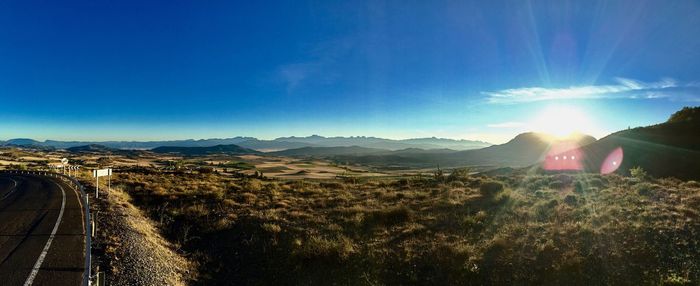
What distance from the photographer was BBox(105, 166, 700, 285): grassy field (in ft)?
33.6

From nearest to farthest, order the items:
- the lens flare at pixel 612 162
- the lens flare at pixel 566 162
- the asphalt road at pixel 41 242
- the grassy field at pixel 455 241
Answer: the asphalt road at pixel 41 242 < the grassy field at pixel 455 241 < the lens flare at pixel 612 162 < the lens flare at pixel 566 162

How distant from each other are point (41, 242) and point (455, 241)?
14.1 m

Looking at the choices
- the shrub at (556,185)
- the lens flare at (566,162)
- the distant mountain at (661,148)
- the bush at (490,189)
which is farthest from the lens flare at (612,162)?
the bush at (490,189)

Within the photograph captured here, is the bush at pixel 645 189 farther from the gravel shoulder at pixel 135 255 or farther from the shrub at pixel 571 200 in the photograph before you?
the gravel shoulder at pixel 135 255

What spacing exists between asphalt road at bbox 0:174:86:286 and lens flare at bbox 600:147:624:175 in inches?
1776

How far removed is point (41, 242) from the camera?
1169 cm

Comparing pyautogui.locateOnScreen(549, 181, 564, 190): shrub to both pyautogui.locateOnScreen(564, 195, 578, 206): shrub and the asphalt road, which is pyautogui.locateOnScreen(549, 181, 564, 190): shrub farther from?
the asphalt road

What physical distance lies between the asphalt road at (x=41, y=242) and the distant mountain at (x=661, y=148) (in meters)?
39.1

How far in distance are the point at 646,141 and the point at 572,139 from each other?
547 feet

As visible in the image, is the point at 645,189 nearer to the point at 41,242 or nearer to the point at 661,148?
the point at 661,148

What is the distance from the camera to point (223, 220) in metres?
17.7

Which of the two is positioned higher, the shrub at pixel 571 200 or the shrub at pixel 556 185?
the shrub at pixel 571 200

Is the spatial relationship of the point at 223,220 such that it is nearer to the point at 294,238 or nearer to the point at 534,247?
the point at 294,238

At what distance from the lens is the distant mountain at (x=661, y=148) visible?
3133 cm
